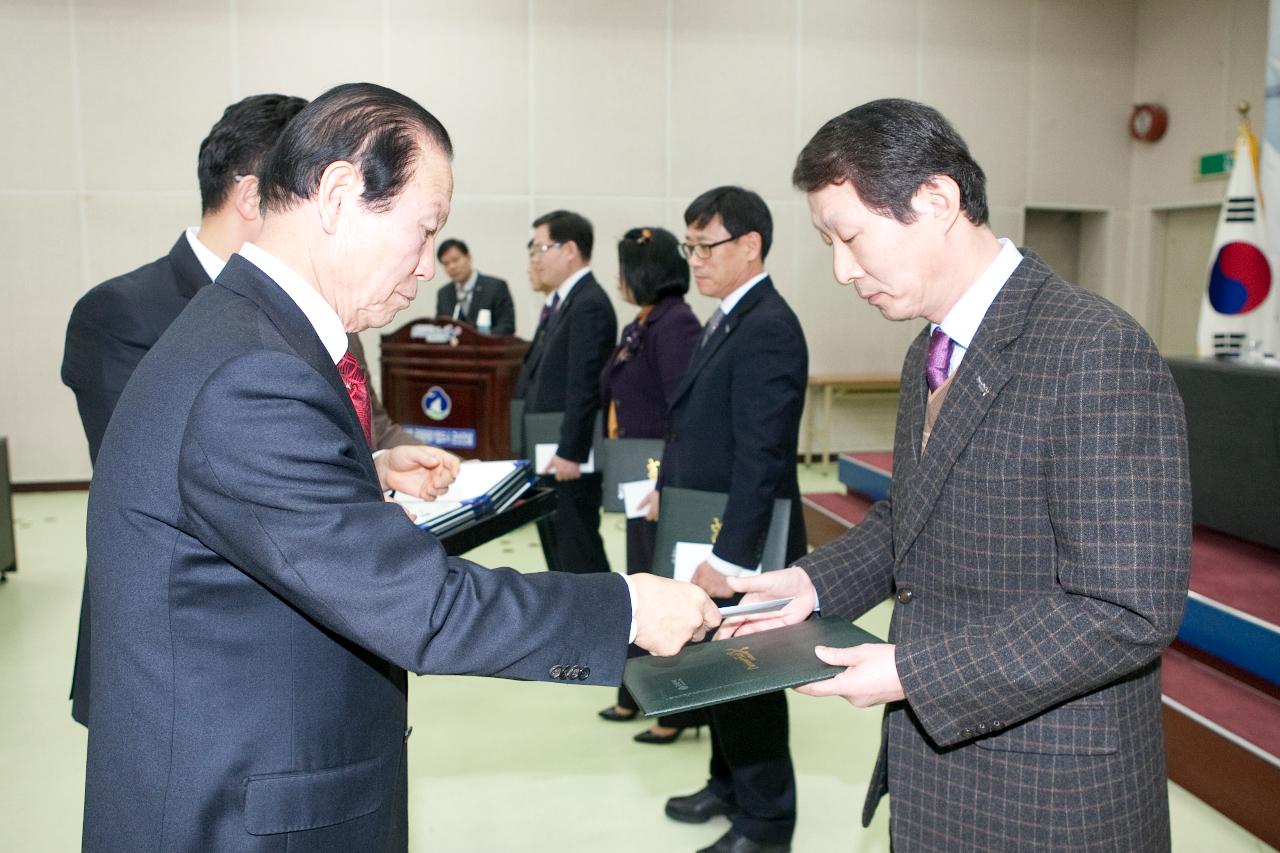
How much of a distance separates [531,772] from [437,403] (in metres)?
2.91

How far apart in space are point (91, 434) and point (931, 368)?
148 centimetres

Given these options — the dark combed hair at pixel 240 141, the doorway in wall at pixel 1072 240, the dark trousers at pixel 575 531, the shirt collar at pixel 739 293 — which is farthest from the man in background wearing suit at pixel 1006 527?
the doorway in wall at pixel 1072 240

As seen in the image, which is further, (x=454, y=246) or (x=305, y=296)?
(x=454, y=246)

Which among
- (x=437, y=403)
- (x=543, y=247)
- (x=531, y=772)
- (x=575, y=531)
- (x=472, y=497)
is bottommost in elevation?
(x=531, y=772)

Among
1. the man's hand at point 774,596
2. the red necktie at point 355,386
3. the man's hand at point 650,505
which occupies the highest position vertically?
the red necktie at point 355,386

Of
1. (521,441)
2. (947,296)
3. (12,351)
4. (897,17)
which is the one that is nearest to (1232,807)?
(947,296)

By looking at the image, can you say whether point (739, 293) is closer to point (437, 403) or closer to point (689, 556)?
point (689, 556)

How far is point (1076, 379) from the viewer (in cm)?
118

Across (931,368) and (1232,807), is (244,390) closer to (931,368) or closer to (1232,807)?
(931,368)

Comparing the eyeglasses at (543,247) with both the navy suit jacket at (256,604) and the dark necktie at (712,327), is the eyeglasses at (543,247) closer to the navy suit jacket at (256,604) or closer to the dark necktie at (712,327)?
the dark necktie at (712,327)

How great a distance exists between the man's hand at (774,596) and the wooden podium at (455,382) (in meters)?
3.90

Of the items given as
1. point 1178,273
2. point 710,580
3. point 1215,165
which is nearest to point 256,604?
point 710,580

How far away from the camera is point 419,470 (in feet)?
5.94

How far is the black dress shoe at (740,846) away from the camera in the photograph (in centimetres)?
257
